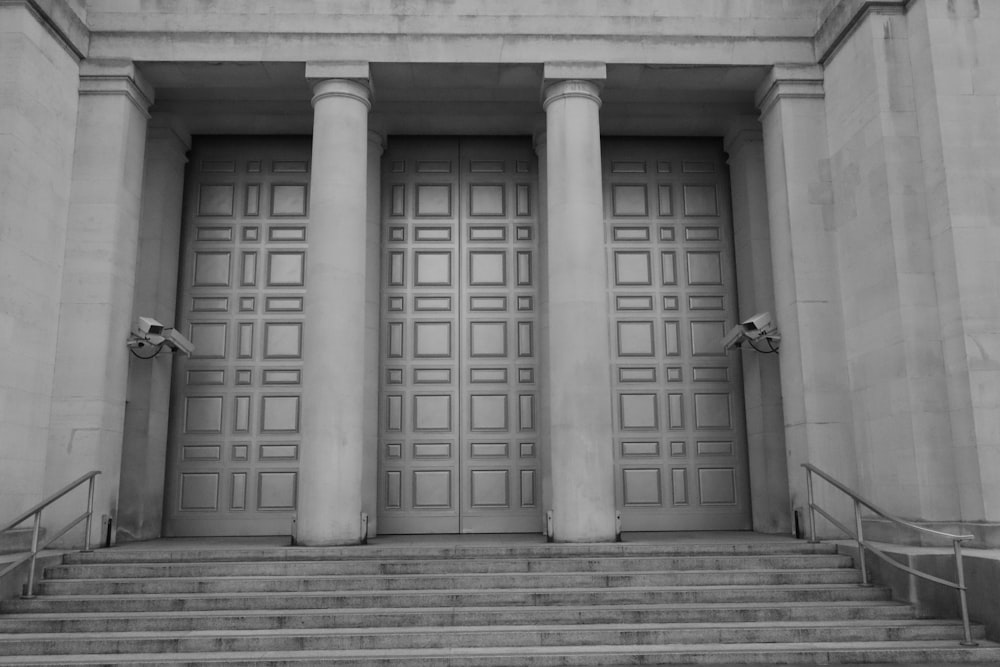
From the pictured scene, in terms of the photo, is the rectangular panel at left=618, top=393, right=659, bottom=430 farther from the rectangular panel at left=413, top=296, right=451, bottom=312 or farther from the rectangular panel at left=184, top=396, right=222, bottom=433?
the rectangular panel at left=184, top=396, right=222, bottom=433

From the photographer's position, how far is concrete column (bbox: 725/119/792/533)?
44.9ft

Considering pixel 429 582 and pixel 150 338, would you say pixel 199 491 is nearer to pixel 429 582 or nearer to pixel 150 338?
pixel 150 338

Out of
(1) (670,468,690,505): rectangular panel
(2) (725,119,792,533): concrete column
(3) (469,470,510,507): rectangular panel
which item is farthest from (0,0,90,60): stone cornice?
(1) (670,468,690,505): rectangular panel

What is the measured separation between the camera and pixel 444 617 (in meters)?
8.74

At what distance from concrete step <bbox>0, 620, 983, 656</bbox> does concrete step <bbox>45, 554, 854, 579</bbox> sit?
169cm

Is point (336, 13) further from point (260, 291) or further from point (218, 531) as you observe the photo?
point (218, 531)

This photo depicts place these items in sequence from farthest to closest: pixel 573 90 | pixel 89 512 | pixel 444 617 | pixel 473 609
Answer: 1. pixel 573 90
2. pixel 89 512
3. pixel 473 609
4. pixel 444 617

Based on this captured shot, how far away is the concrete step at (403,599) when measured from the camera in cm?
914

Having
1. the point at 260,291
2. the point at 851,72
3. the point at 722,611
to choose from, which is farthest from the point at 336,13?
the point at 722,611

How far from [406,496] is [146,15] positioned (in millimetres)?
9041

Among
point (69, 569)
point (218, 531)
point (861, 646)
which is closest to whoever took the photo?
point (861, 646)

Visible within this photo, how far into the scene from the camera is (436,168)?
15.5 m

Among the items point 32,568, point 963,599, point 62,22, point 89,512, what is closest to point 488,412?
point 89,512

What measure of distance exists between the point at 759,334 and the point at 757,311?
1254 millimetres
